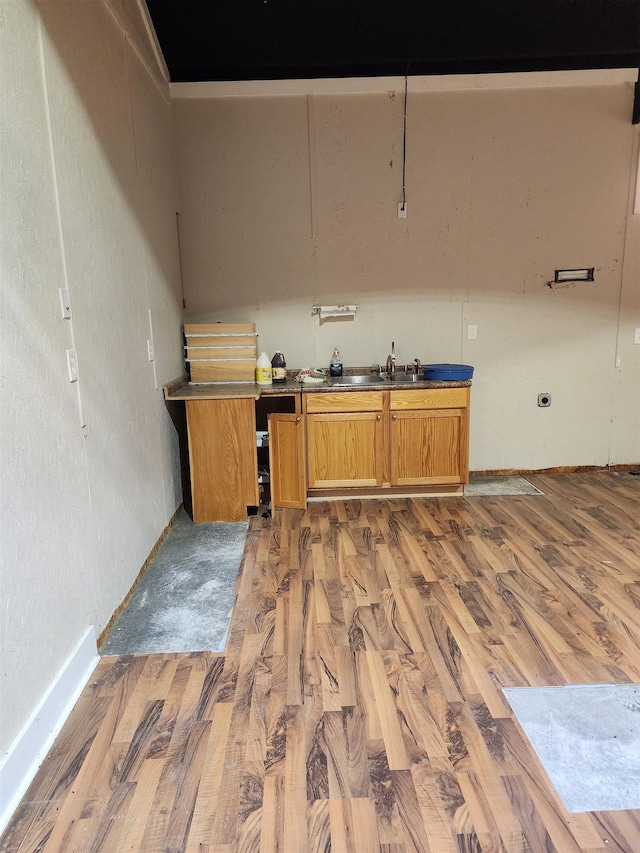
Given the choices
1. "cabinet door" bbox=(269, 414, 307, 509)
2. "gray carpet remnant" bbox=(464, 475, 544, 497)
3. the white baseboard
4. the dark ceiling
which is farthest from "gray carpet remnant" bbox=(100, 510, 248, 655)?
the dark ceiling

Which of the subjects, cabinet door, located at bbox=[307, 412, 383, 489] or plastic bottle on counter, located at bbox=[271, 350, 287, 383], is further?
plastic bottle on counter, located at bbox=[271, 350, 287, 383]

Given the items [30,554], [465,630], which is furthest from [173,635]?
[465,630]

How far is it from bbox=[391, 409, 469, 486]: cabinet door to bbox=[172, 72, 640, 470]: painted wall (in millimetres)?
596

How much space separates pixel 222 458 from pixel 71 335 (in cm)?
A: 154

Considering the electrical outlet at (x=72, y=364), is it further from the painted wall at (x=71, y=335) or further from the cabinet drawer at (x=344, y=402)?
the cabinet drawer at (x=344, y=402)

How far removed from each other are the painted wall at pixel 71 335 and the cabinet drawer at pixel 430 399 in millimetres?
1539

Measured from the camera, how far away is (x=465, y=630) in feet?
7.42

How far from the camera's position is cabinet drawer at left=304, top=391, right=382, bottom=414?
144 inches

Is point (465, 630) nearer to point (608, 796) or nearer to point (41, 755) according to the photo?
point (608, 796)

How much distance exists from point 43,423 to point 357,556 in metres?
1.77

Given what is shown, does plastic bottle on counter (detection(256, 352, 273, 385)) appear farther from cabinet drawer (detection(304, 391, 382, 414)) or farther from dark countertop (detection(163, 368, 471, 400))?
cabinet drawer (detection(304, 391, 382, 414))

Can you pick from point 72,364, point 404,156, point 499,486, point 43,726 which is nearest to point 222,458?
point 72,364

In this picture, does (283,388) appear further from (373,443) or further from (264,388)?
(373,443)

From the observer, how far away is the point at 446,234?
13.4 feet
